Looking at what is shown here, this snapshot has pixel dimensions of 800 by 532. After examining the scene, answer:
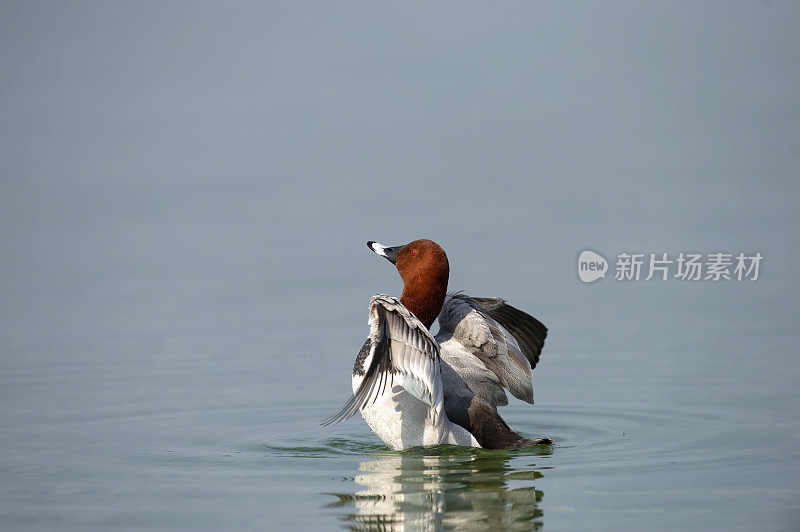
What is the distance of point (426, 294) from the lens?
317 inches

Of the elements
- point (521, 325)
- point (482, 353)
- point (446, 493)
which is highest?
point (521, 325)

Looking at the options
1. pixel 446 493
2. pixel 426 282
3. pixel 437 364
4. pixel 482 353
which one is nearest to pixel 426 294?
pixel 426 282

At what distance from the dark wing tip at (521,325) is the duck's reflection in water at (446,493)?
4.55ft

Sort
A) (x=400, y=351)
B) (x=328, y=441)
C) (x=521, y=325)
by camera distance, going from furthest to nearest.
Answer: (x=521, y=325), (x=328, y=441), (x=400, y=351)

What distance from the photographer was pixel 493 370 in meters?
8.09

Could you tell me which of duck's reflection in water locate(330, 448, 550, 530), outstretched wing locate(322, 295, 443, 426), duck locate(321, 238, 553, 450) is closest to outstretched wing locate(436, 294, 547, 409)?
duck locate(321, 238, 553, 450)

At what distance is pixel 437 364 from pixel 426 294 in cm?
107

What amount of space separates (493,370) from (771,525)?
2.96 metres

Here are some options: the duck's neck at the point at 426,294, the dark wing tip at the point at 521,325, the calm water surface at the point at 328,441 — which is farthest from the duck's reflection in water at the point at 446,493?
the dark wing tip at the point at 521,325

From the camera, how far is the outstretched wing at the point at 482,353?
7.90 m

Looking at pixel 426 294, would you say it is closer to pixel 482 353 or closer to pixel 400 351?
pixel 482 353

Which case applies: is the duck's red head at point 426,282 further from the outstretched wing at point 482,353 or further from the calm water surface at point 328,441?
the calm water surface at point 328,441

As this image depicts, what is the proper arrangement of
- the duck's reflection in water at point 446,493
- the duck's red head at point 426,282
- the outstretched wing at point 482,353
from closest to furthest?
the duck's reflection in water at point 446,493 → the outstretched wing at point 482,353 → the duck's red head at point 426,282

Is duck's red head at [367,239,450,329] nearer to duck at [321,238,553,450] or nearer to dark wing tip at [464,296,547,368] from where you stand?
duck at [321,238,553,450]
